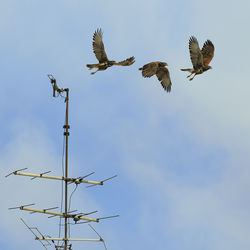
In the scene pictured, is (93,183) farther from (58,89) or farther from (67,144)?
(58,89)

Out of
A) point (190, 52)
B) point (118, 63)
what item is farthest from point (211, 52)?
point (118, 63)

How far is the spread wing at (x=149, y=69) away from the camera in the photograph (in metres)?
40.8

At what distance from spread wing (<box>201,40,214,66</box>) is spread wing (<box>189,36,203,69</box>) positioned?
4.49 feet

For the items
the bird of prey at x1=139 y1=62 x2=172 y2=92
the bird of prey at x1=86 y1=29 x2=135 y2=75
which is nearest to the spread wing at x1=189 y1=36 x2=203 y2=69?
the bird of prey at x1=139 y1=62 x2=172 y2=92

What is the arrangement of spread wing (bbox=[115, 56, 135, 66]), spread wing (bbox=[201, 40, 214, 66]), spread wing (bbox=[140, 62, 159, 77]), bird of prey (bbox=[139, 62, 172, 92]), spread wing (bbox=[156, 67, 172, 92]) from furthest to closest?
1. spread wing (bbox=[156, 67, 172, 92])
2. spread wing (bbox=[201, 40, 214, 66])
3. spread wing (bbox=[115, 56, 135, 66])
4. bird of prey (bbox=[139, 62, 172, 92])
5. spread wing (bbox=[140, 62, 159, 77])

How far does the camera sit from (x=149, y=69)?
4156cm

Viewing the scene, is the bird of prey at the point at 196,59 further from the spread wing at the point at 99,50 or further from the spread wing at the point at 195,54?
the spread wing at the point at 99,50

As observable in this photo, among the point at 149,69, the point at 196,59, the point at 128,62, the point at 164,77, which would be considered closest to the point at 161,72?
the point at 164,77

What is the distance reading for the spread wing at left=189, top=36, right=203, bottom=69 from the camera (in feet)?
135

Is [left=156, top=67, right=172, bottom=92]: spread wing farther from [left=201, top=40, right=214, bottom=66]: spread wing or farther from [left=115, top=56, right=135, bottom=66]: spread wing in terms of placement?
[left=201, top=40, right=214, bottom=66]: spread wing

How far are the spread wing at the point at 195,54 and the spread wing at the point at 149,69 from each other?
7.08 ft

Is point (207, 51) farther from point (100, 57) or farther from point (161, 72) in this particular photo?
point (100, 57)

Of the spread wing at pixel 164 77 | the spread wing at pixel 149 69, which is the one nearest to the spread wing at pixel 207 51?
the spread wing at pixel 164 77

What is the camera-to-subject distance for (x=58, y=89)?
106 ft
